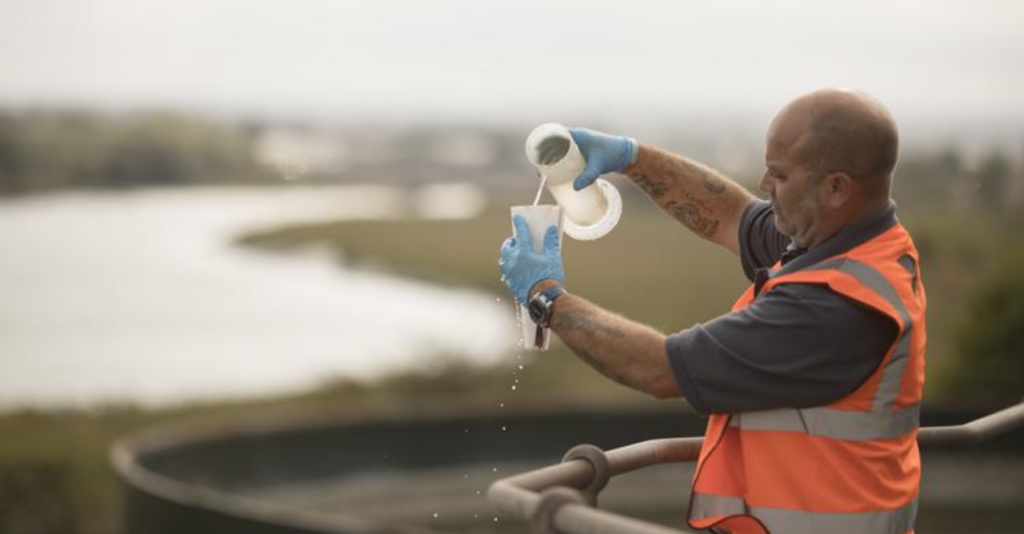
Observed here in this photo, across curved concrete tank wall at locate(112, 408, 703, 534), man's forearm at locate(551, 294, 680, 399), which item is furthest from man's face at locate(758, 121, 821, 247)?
curved concrete tank wall at locate(112, 408, 703, 534)

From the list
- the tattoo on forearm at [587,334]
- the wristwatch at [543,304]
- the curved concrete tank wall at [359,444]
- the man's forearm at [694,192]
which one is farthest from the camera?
the curved concrete tank wall at [359,444]

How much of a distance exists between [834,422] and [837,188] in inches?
16.7

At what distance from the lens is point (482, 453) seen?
9.24 metres

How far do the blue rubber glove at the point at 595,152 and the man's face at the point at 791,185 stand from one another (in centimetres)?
70

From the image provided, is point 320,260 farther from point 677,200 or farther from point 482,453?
point 677,200

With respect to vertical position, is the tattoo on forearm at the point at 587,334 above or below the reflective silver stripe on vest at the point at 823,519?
above

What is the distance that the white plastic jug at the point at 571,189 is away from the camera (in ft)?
10.2

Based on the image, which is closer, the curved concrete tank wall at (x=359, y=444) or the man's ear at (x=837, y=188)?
the man's ear at (x=837, y=188)

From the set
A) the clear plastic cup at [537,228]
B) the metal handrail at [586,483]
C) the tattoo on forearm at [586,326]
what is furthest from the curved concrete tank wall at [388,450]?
the tattoo on forearm at [586,326]

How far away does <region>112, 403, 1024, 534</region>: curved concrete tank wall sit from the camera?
328 inches

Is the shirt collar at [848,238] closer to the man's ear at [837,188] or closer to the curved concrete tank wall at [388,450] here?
the man's ear at [837,188]

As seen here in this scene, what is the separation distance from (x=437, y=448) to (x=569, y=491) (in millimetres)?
7210

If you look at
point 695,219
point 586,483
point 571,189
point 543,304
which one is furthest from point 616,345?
point 695,219

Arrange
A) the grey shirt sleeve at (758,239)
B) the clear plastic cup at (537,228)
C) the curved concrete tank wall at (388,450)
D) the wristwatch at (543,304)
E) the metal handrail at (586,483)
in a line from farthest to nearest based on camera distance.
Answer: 1. the curved concrete tank wall at (388,450)
2. the grey shirt sleeve at (758,239)
3. the clear plastic cup at (537,228)
4. the wristwatch at (543,304)
5. the metal handrail at (586,483)
